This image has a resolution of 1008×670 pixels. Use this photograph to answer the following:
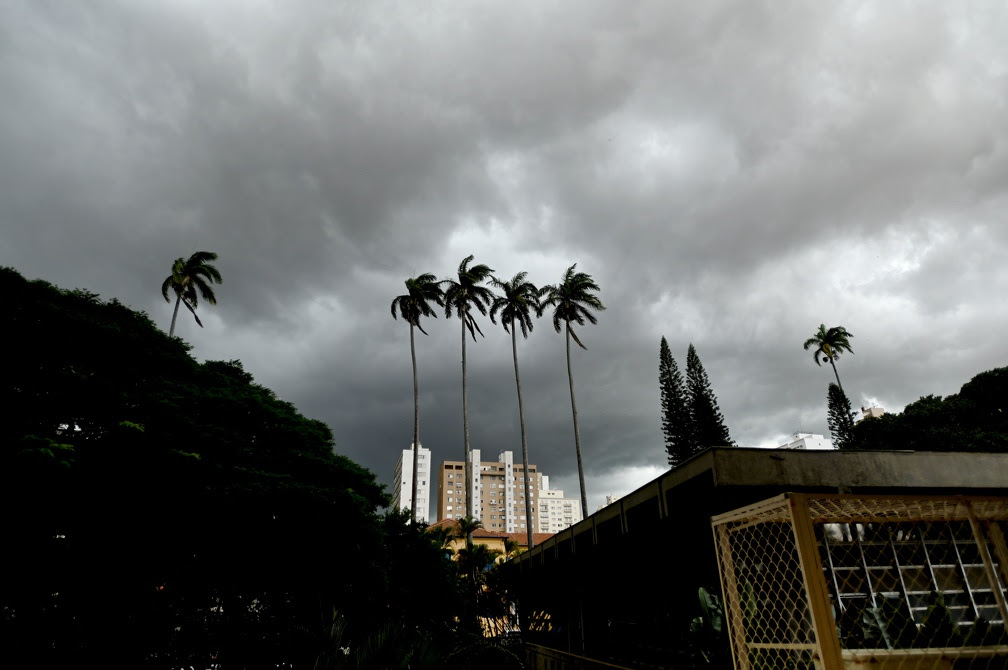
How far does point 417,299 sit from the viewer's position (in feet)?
114

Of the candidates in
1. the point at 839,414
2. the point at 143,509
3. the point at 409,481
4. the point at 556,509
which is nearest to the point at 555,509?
the point at 556,509

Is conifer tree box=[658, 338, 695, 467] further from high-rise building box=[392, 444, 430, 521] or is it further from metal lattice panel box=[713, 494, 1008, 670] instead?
high-rise building box=[392, 444, 430, 521]

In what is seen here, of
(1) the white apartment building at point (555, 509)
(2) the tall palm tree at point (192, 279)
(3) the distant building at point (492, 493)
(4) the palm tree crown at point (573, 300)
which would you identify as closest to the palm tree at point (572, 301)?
(4) the palm tree crown at point (573, 300)

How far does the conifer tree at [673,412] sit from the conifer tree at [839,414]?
14.2 meters

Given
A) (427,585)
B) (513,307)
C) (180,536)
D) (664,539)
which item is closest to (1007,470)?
(664,539)

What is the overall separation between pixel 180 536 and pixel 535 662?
27.7 feet

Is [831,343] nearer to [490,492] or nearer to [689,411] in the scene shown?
[689,411]

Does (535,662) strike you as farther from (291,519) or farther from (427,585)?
(427,585)

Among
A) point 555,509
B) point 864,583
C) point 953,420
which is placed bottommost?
point 864,583

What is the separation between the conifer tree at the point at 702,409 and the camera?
4198cm

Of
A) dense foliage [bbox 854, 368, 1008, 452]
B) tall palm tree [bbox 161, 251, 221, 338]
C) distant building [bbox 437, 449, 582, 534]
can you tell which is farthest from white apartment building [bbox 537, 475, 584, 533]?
tall palm tree [bbox 161, 251, 221, 338]

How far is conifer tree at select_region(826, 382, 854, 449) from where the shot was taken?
4578 centimetres

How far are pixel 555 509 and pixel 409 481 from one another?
152ft

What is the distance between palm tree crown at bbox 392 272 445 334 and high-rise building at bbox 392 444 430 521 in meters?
87.0
